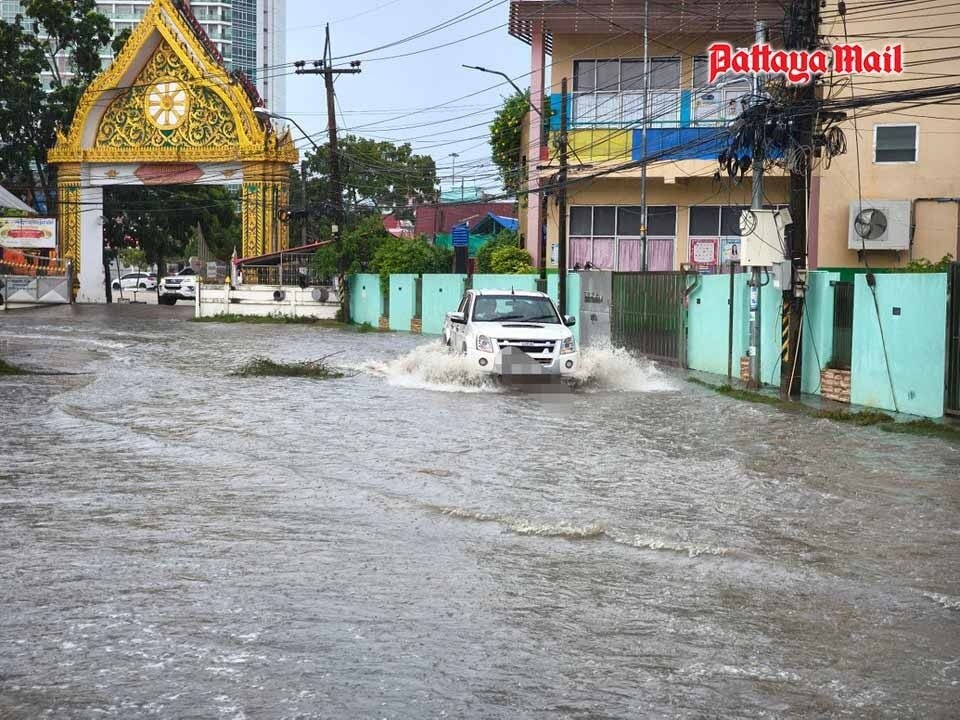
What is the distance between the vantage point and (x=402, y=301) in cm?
4519

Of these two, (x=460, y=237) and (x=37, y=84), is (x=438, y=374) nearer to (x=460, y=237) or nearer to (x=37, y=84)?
(x=460, y=237)

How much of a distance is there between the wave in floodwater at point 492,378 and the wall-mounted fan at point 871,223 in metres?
9.56

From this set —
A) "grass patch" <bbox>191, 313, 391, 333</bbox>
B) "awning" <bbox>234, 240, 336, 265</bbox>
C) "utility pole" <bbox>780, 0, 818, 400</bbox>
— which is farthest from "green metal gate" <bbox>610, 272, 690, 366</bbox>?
"awning" <bbox>234, 240, 336, 265</bbox>

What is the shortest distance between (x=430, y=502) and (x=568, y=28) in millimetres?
30730

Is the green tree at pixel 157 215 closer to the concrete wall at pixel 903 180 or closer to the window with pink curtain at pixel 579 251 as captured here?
the window with pink curtain at pixel 579 251

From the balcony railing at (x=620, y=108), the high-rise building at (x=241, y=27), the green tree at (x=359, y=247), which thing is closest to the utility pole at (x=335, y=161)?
the green tree at (x=359, y=247)

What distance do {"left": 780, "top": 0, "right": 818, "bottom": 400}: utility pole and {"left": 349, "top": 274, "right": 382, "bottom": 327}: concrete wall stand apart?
2854cm

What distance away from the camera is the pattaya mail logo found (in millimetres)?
18531

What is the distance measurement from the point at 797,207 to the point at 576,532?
1130 cm

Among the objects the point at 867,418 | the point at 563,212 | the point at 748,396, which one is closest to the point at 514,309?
the point at 748,396

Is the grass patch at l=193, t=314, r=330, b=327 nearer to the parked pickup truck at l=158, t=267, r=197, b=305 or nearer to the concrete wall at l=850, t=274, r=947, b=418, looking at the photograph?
the parked pickup truck at l=158, t=267, r=197, b=305

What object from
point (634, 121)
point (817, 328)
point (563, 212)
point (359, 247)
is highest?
point (634, 121)

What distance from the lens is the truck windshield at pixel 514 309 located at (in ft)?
70.0

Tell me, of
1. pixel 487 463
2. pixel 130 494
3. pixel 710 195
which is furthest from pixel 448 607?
pixel 710 195
